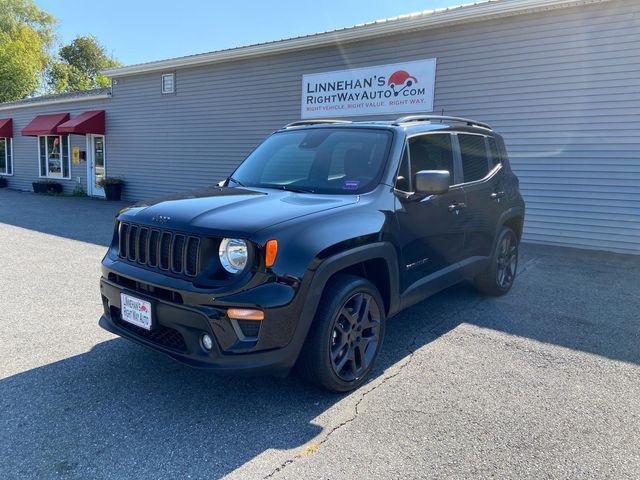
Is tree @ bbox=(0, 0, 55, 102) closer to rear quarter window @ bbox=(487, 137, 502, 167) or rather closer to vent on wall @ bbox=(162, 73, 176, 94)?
vent on wall @ bbox=(162, 73, 176, 94)

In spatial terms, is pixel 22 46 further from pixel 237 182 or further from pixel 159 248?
pixel 159 248

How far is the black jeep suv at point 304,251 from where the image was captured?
270 centimetres

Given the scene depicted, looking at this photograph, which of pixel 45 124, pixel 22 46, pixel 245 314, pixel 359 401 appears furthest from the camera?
pixel 22 46

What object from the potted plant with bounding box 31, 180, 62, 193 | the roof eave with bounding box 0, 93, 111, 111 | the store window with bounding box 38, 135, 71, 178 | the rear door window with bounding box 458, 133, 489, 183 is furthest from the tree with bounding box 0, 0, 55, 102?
the rear door window with bounding box 458, 133, 489, 183

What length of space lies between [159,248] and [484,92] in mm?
8145

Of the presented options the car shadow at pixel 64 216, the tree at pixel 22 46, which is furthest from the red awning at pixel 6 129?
the tree at pixel 22 46

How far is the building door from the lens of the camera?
699 inches

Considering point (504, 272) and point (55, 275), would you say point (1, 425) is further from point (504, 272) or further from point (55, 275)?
point (504, 272)

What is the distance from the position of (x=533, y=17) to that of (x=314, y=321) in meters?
8.25

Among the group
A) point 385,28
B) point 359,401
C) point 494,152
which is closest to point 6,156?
point 385,28

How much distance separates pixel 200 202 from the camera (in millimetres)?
3277

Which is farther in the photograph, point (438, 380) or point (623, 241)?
point (623, 241)

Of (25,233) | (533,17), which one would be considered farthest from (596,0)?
(25,233)

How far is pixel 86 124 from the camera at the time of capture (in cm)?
1653
